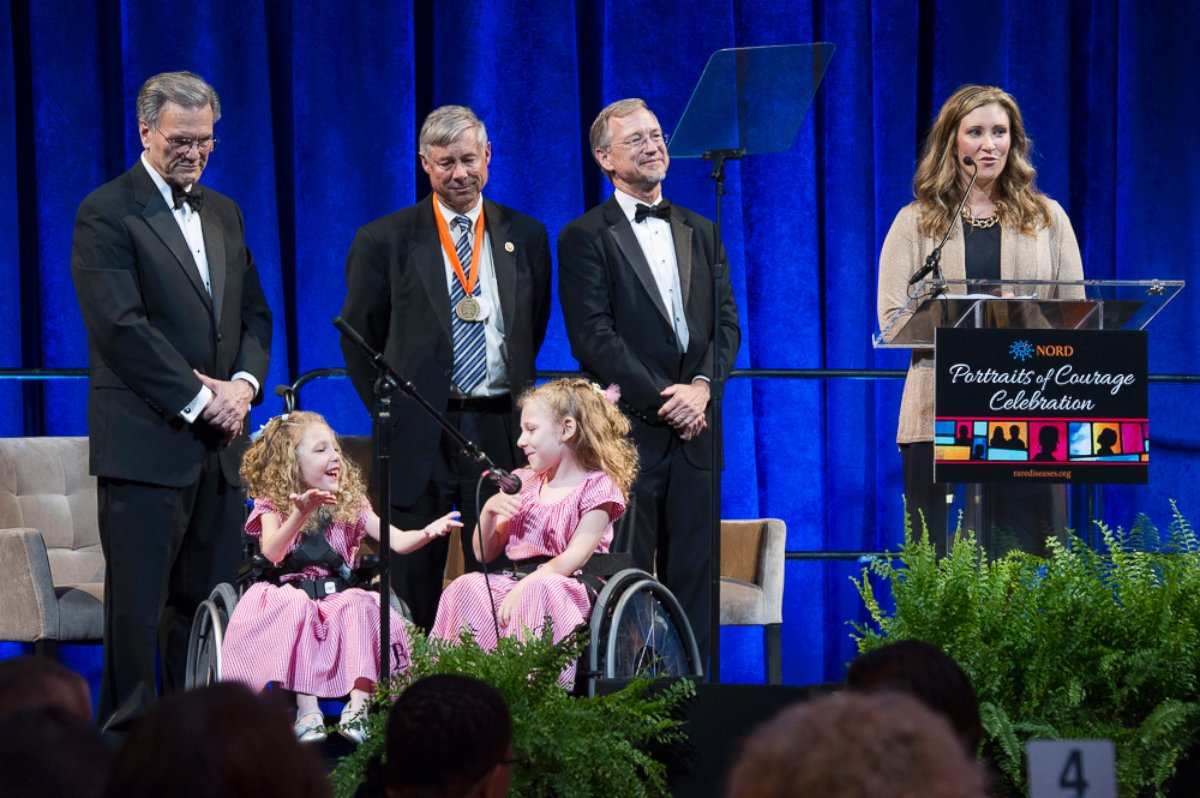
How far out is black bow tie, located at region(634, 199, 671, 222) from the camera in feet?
14.0

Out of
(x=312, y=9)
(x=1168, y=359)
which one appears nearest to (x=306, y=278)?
(x=312, y=9)

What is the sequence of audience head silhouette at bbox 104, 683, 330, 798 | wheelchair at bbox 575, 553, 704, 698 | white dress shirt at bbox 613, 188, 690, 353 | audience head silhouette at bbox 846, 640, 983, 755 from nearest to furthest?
audience head silhouette at bbox 104, 683, 330, 798, audience head silhouette at bbox 846, 640, 983, 755, wheelchair at bbox 575, 553, 704, 698, white dress shirt at bbox 613, 188, 690, 353

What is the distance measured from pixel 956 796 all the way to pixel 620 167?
339 cm

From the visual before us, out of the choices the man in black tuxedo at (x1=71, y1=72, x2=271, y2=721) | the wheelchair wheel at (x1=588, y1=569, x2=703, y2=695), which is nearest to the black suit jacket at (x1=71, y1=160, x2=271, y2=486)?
the man in black tuxedo at (x1=71, y1=72, x2=271, y2=721)

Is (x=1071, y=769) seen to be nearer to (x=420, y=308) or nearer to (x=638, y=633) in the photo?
(x=638, y=633)

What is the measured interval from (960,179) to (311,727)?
2072 millimetres

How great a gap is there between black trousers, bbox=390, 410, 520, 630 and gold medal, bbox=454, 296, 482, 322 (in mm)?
246

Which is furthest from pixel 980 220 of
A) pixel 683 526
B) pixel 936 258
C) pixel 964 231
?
pixel 683 526

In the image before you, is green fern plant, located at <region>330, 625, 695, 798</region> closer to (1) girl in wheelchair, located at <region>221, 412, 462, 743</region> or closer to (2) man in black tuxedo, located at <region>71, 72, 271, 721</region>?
(1) girl in wheelchair, located at <region>221, 412, 462, 743</region>

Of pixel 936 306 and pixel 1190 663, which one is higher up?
pixel 936 306

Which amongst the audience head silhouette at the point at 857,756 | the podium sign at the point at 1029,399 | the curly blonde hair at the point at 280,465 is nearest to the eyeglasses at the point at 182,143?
the curly blonde hair at the point at 280,465

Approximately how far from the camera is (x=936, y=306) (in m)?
3.51

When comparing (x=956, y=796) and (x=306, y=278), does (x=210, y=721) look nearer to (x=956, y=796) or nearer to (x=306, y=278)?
(x=956, y=796)

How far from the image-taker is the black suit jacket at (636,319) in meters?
4.11
